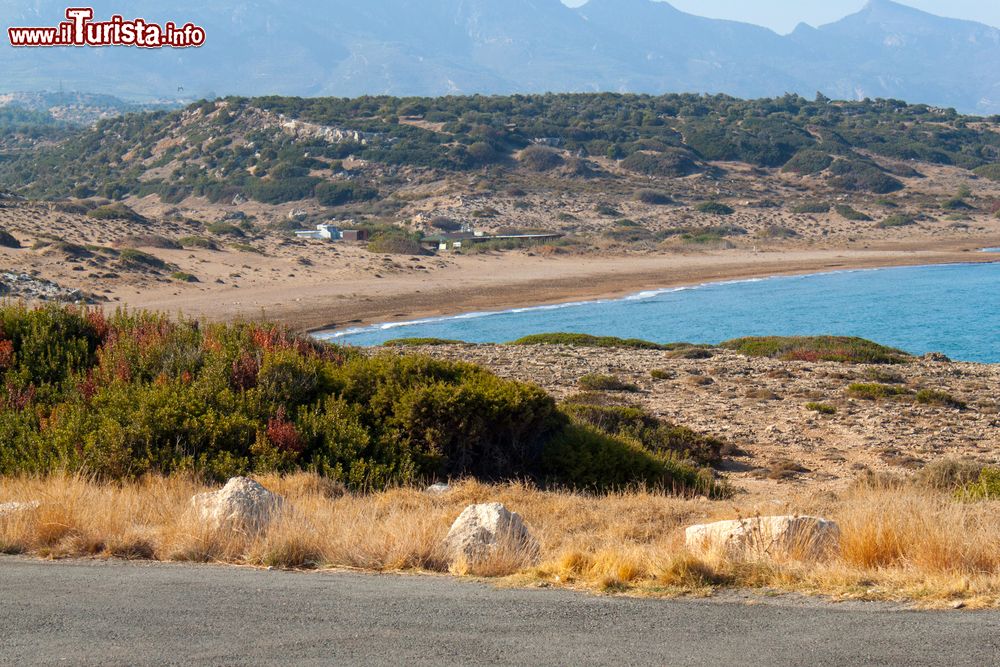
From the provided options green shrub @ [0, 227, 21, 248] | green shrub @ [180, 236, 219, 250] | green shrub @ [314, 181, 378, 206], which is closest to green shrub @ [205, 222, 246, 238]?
green shrub @ [180, 236, 219, 250]

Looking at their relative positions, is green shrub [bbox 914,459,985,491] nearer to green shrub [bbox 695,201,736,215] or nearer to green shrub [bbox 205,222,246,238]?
green shrub [bbox 205,222,246,238]

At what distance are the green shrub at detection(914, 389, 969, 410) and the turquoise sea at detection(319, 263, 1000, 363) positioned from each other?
14027 millimetres

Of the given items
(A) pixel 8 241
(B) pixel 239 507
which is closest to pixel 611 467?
(B) pixel 239 507

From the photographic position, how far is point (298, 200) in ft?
253

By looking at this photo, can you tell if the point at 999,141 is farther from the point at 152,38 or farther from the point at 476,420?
the point at 476,420

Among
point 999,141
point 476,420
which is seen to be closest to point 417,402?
point 476,420

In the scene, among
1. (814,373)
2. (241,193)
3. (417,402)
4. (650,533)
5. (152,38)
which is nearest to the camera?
(650,533)

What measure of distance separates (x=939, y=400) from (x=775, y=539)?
14.5 metres

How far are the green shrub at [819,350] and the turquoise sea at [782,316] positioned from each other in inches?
227

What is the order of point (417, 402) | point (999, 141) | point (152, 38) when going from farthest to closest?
point (999, 141) < point (152, 38) < point (417, 402)

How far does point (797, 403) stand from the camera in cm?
1977

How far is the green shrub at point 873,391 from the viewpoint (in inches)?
798

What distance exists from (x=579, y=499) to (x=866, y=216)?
6890 centimetres

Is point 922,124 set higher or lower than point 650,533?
higher
